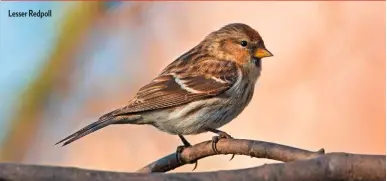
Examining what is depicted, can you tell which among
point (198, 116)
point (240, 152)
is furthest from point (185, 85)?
point (240, 152)

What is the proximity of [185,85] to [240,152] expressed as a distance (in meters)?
0.93

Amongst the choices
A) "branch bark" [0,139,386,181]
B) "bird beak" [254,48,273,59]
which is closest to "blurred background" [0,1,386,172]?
"bird beak" [254,48,273,59]

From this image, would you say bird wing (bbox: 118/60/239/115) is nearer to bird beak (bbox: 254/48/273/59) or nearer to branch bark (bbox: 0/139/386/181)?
bird beak (bbox: 254/48/273/59)

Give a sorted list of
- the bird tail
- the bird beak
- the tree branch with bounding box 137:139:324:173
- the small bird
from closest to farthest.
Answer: the tree branch with bounding box 137:139:324:173, the bird tail, the small bird, the bird beak

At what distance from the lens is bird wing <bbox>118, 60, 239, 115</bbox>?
2.08 m

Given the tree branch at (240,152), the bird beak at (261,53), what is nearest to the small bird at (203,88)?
the bird beak at (261,53)

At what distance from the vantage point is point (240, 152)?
1259mm

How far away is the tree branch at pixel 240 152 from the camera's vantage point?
3.45ft

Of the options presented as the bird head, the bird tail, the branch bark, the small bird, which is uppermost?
the bird head

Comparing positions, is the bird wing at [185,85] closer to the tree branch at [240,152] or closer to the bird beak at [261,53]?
the bird beak at [261,53]

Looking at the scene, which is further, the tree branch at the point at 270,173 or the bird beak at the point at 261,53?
the bird beak at the point at 261,53

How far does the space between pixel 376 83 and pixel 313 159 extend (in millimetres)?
1241

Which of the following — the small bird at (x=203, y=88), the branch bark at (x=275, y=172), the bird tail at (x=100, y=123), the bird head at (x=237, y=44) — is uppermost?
the bird head at (x=237, y=44)

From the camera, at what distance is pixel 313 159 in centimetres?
89
